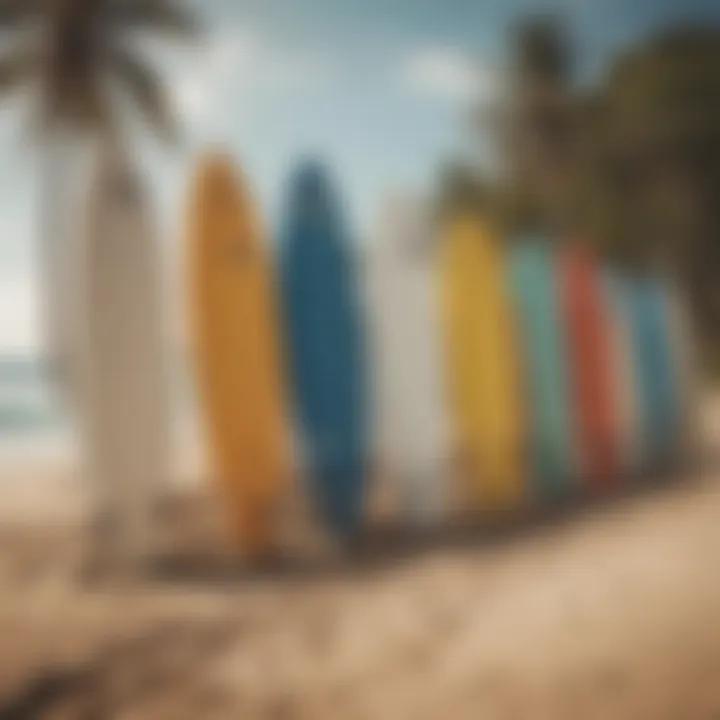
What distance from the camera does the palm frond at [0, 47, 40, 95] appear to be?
3.24 feet

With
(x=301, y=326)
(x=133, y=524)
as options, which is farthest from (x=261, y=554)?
(x=301, y=326)

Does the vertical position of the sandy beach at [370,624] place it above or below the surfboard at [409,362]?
below

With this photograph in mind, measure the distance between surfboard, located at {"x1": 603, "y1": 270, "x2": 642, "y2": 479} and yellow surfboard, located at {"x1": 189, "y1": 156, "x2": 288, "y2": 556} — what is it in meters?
0.37

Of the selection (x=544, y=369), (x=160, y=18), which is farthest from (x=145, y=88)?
(x=544, y=369)

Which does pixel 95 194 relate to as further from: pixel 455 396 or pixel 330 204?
pixel 455 396

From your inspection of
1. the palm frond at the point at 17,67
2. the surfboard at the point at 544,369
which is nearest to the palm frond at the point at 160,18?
the palm frond at the point at 17,67

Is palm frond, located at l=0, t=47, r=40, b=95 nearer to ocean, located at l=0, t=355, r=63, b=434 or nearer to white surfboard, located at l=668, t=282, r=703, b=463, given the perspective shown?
ocean, located at l=0, t=355, r=63, b=434

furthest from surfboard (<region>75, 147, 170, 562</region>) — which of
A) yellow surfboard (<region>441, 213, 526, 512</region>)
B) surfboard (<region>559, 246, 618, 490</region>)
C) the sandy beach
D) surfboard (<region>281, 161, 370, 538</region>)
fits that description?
surfboard (<region>559, 246, 618, 490</region>)

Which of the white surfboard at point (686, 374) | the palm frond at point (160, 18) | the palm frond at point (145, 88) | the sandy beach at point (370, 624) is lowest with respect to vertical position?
the sandy beach at point (370, 624)

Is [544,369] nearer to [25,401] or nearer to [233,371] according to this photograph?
[233,371]

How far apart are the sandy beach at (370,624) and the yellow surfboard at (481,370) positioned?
6 cm

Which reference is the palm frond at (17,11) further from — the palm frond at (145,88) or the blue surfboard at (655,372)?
the blue surfboard at (655,372)

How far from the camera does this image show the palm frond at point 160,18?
99 centimetres

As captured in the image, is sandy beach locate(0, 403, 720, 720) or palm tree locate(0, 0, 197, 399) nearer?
sandy beach locate(0, 403, 720, 720)
